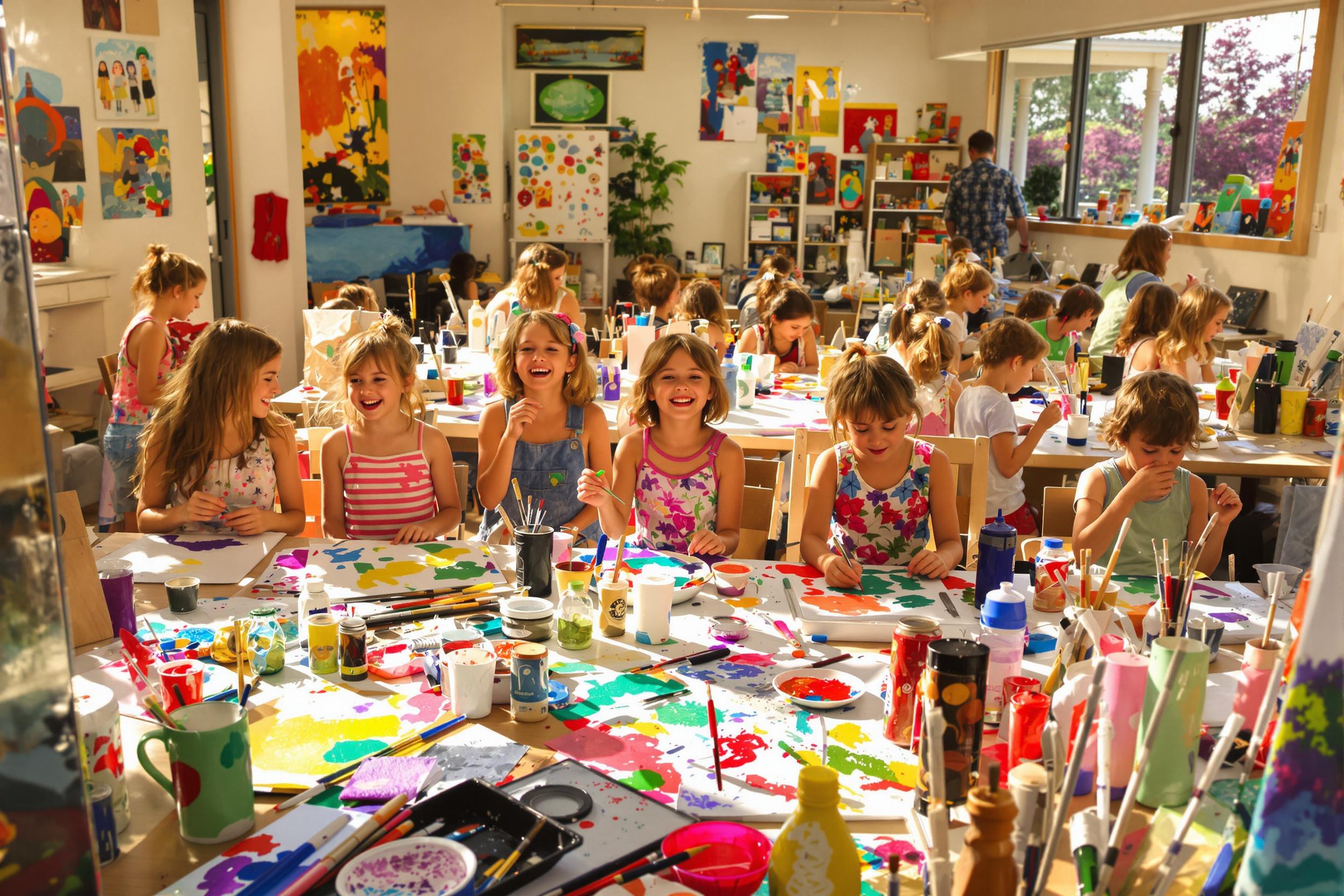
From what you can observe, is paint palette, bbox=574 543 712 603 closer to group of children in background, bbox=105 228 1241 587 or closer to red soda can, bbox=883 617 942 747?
group of children in background, bbox=105 228 1241 587

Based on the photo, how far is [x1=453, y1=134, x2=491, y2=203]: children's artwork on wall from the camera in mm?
8992

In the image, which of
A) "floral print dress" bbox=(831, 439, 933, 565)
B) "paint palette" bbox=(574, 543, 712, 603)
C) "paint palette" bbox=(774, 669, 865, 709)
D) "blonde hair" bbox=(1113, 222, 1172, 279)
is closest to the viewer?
"paint palette" bbox=(774, 669, 865, 709)

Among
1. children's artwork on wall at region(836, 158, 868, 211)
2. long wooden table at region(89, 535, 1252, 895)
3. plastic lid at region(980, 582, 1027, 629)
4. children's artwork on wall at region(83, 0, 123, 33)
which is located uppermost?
children's artwork on wall at region(83, 0, 123, 33)

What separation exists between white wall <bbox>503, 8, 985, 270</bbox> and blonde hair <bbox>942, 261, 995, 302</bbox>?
4574mm

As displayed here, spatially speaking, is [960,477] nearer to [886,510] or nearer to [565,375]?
[886,510]

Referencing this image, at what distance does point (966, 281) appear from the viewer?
527 centimetres

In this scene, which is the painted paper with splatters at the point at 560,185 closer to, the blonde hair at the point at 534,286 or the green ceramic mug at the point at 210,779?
the blonde hair at the point at 534,286

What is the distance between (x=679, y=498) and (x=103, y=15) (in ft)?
14.3

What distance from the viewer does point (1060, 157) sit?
27.3ft

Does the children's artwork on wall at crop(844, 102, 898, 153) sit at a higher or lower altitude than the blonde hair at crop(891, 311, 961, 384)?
higher

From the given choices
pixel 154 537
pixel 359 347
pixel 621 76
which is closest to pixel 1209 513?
pixel 359 347

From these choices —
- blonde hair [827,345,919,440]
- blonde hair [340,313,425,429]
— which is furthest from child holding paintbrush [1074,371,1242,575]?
blonde hair [340,313,425,429]

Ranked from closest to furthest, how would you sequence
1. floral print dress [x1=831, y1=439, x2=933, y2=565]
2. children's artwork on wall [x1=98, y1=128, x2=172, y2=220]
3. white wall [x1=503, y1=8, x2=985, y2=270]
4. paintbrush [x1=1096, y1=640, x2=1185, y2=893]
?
paintbrush [x1=1096, y1=640, x2=1185, y2=893] < floral print dress [x1=831, y1=439, x2=933, y2=565] < children's artwork on wall [x1=98, y1=128, x2=172, y2=220] < white wall [x1=503, y1=8, x2=985, y2=270]

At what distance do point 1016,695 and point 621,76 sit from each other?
8.92 meters
